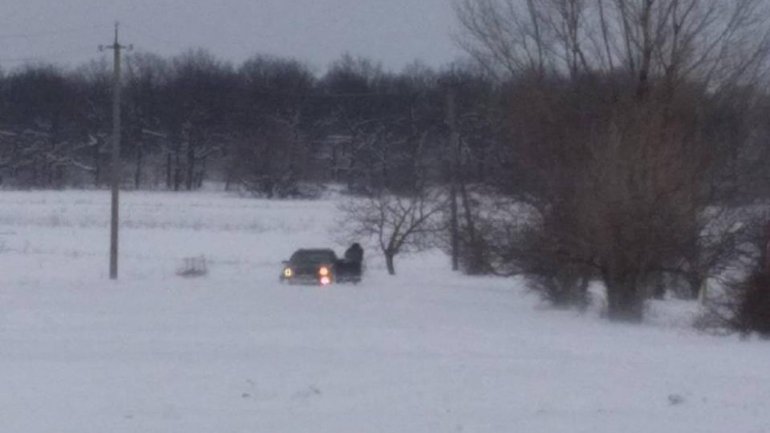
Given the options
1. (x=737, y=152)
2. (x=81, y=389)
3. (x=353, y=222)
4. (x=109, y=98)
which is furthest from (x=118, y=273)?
(x=109, y=98)

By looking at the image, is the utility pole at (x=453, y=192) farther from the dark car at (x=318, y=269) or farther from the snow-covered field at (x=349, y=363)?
the snow-covered field at (x=349, y=363)

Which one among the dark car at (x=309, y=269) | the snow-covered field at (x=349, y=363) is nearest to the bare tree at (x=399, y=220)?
the dark car at (x=309, y=269)

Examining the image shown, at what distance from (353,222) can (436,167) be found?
450 centimetres

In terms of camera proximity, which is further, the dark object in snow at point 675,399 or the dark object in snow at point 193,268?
the dark object in snow at point 193,268

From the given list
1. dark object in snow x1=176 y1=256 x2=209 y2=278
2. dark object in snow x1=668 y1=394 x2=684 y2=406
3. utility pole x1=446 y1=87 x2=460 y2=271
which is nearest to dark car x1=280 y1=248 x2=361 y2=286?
dark object in snow x1=176 y1=256 x2=209 y2=278

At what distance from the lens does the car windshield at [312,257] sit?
40531mm

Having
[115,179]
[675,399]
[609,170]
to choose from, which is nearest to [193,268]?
[115,179]

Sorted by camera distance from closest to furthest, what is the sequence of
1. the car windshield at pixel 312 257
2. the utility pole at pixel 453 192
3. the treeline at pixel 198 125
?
the car windshield at pixel 312 257, the utility pole at pixel 453 192, the treeline at pixel 198 125

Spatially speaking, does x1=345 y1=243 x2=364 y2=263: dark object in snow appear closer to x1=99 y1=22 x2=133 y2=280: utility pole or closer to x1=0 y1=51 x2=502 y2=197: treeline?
x1=99 y1=22 x2=133 y2=280: utility pole

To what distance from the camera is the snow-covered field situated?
13289 mm

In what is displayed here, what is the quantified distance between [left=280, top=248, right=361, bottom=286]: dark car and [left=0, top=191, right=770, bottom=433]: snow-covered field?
256cm

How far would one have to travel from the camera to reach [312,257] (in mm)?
40969

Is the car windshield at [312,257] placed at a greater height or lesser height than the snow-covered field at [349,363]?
greater

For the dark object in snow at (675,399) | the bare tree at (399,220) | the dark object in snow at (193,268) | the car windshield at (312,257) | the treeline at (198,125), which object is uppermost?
the treeline at (198,125)
